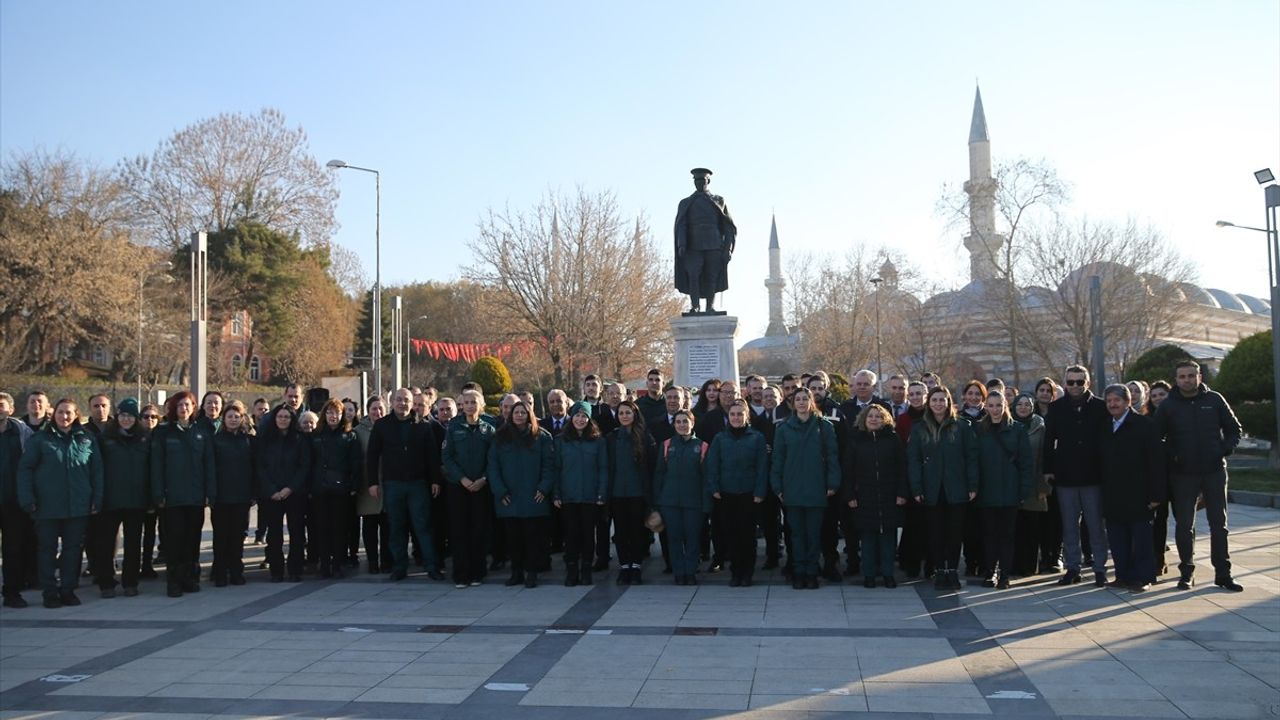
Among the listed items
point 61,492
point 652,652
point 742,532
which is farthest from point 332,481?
point 652,652

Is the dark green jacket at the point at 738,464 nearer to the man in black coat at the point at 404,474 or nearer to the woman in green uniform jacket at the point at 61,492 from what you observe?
the man in black coat at the point at 404,474

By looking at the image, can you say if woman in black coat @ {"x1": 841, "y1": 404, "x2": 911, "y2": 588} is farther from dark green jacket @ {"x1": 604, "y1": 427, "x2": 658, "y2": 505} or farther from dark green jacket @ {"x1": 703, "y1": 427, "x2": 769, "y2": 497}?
dark green jacket @ {"x1": 604, "y1": 427, "x2": 658, "y2": 505}

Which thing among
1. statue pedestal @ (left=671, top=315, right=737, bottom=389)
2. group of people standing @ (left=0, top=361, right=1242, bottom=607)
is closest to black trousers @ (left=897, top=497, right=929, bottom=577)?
group of people standing @ (left=0, top=361, right=1242, bottom=607)

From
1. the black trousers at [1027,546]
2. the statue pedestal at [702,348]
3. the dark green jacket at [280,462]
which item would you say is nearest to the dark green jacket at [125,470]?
the dark green jacket at [280,462]

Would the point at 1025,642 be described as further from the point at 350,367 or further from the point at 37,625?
the point at 350,367

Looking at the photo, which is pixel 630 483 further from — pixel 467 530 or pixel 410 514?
pixel 410 514

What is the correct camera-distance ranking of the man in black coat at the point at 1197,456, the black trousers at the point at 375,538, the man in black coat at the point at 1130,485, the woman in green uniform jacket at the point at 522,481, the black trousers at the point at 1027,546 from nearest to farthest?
the man in black coat at the point at 1130,485 < the man in black coat at the point at 1197,456 < the woman in green uniform jacket at the point at 522,481 < the black trousers at the point at 1027,546 < the black trousers at the point at 375,538

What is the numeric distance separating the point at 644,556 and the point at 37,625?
220 inches

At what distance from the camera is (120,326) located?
124 feet

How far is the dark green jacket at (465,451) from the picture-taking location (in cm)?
938

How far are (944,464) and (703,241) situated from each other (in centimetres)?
674

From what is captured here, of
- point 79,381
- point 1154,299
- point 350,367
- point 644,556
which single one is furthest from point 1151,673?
point 350,367

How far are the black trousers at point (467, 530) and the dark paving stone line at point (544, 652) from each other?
4.16ft

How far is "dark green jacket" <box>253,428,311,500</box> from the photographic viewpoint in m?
9.72
